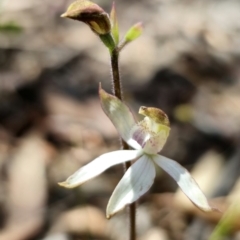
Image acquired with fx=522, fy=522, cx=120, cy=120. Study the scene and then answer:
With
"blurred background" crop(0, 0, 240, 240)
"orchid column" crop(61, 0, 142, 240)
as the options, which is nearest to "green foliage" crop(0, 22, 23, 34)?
"blurred background" crop(0, 0, 240, 240)

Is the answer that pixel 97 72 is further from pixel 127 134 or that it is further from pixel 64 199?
pixel 127 134

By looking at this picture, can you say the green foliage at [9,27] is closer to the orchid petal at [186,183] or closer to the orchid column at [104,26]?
the orchid column at [104,26]

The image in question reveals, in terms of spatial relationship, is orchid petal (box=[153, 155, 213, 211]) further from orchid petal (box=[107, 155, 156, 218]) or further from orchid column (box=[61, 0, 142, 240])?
orchid column (box=[61, 0, 142, 240])

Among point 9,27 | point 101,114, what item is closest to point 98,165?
point 9,27

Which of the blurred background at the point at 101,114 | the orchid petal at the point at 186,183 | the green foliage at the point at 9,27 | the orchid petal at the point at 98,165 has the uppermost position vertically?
the orchid petal at the point at 98,165

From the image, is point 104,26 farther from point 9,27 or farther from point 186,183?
point 9,27

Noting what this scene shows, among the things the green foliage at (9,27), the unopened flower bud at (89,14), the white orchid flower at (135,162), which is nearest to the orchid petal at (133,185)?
the white orchid flower at (135,162)

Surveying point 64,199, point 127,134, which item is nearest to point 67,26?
point 64,199

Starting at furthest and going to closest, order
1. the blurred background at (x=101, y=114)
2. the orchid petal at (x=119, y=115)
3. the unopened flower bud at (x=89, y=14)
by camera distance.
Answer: the blurred background at (x=101, y=114) < the orchid petal at (x=119, y=115) < the unopened flower bud at (x=89, y=14)
